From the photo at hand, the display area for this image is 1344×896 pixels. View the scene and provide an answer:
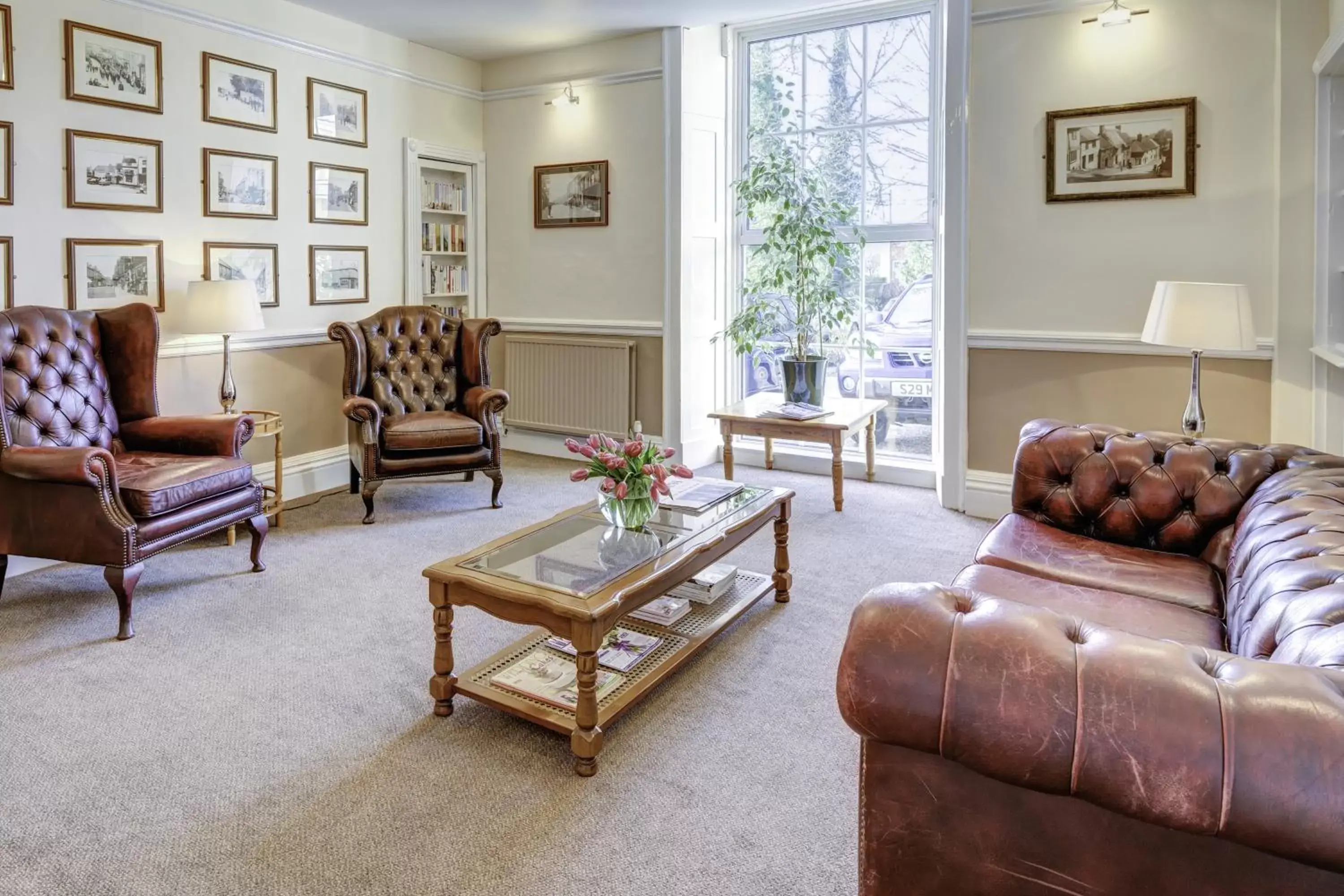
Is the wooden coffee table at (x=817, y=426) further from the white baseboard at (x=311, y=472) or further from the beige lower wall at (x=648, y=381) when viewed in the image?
the white baseboard at (x=311, y=472)

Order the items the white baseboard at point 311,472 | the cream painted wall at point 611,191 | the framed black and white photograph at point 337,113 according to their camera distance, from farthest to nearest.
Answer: the cream painted wall at point 611,191 < the framed black and white photograph at point 337,113 < the white baseboard at point 311,472

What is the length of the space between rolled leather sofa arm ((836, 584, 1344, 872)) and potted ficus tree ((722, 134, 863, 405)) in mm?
3950

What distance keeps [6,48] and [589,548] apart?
3329mm

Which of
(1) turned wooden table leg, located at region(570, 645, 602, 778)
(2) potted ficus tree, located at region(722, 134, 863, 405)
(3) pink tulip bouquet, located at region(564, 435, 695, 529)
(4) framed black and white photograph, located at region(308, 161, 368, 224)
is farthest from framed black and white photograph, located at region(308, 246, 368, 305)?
(1) turned wooden table leg, located at region(570, 645, 602, 778)

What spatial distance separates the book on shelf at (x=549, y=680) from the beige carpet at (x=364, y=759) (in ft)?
0.37

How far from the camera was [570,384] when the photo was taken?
606 centimetres

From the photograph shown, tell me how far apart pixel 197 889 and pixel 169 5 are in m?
4.15

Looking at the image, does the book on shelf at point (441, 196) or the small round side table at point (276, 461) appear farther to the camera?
Result: the book on shelf at point (441, 196)

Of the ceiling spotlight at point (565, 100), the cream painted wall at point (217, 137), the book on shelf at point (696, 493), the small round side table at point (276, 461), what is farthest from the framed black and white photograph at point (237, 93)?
the book on shelf at point (696, 493)

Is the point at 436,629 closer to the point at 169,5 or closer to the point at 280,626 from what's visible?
the point at 280,626

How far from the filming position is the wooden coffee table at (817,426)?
4695mm

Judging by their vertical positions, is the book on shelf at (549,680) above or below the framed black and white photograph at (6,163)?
below

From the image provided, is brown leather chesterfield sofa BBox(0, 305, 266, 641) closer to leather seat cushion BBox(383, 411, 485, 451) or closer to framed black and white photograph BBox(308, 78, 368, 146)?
leather seat cushion BBox(383, 411, 485, 451)

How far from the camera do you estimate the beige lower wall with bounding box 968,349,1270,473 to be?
399 centimetres
